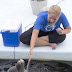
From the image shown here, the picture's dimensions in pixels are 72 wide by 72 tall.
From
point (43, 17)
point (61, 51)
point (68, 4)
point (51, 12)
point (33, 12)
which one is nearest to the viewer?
point (51, 12)

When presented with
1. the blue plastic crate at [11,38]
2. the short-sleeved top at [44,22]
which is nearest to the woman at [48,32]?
the short-sleeved top at [44,22]

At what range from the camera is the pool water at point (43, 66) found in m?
3.33

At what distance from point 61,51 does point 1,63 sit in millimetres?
1180

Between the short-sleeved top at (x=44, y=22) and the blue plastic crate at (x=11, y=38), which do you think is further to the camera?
the blue plastic crate at (x=11, y=38)

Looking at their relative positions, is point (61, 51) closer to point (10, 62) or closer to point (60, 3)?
point (10, 62)

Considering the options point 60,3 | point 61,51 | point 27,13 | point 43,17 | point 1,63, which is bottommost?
point 1,63

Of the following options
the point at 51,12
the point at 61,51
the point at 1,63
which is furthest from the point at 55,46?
the point at 1,63

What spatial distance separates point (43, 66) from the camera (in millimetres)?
3422

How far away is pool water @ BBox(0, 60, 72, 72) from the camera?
10.9 feet

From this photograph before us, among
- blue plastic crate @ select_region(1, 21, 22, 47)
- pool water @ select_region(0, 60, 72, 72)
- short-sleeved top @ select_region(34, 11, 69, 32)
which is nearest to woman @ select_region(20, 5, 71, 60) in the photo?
short-sleeved top @ select_region(34, 11, 69, 32)

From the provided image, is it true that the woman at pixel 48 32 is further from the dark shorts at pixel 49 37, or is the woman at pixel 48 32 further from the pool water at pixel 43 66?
the pool water at pixel 43 66

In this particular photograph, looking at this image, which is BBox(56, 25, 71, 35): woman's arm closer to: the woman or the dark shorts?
the woman

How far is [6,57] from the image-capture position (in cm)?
365

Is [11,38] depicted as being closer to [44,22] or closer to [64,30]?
[44,22]
